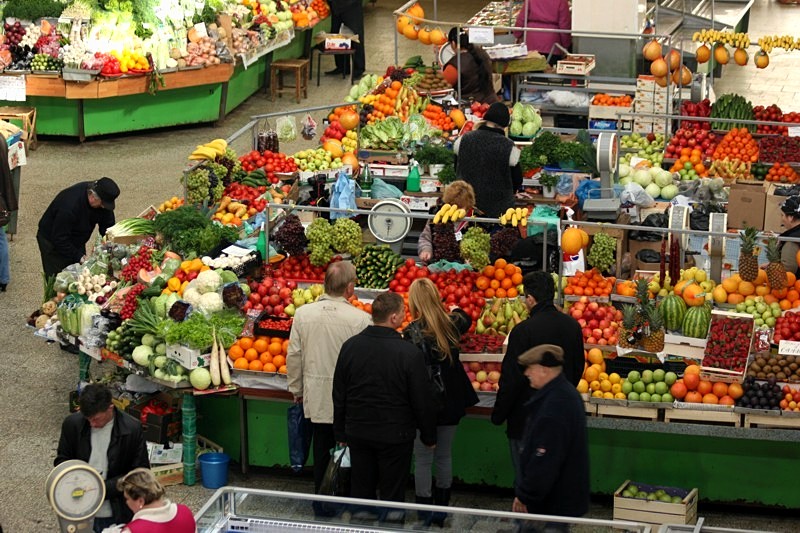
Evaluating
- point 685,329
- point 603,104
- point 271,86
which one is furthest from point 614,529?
point 271,86

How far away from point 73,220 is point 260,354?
2.60 metres

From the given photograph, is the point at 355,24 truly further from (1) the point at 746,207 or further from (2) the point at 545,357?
(2) the point at 545,357

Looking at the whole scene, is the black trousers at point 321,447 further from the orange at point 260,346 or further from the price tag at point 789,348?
the price tag at point 789,348

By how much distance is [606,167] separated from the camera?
426 inches

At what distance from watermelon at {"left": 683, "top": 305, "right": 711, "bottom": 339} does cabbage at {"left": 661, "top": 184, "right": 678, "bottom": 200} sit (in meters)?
3.28

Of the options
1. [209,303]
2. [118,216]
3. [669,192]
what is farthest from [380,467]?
[118,216]

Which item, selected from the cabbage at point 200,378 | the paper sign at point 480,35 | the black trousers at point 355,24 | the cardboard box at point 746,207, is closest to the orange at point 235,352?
the cabbage at point 200,378

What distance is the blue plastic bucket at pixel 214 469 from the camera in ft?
27.6

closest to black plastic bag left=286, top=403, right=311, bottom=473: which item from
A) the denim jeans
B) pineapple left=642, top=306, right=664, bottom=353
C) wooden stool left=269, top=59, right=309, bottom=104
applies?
pineapple left=642, top=306, right=664, bottom=353

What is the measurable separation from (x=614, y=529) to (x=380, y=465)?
1797mm

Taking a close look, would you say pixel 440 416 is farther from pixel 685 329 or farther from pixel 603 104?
pixel 603 104

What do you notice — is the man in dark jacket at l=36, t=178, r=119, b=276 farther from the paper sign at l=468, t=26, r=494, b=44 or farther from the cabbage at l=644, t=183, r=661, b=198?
the paper sign at l=468, t=26, r=494, b=44

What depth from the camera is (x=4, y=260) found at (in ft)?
37.5

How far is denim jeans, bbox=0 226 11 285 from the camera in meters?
11.3
